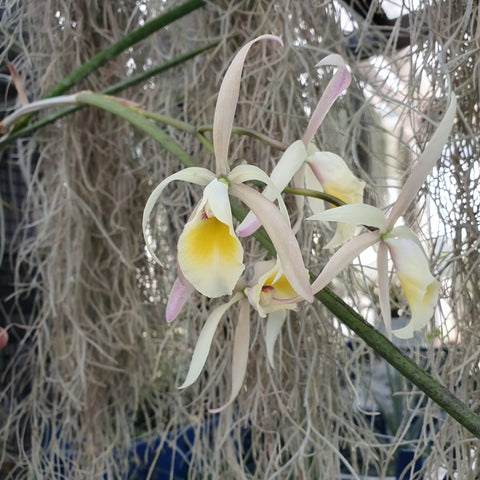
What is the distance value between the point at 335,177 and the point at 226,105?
12cm

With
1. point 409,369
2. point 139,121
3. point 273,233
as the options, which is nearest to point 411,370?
point 409,369

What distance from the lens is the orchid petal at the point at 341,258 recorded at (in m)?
0.27

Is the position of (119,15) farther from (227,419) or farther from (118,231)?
(227,419)

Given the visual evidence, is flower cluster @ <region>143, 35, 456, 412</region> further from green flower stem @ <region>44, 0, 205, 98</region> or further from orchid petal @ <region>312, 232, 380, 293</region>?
green flower stem @ <region>44, 0, 205, 98</region>

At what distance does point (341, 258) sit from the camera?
0.93 ft

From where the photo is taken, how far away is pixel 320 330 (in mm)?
641

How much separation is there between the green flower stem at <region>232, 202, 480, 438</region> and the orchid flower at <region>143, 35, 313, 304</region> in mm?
48

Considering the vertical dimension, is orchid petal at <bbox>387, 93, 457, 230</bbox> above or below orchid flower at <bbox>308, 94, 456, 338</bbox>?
above

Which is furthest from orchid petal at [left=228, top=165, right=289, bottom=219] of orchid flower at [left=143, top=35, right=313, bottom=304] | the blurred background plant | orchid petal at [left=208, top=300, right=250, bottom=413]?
the blurred background plant

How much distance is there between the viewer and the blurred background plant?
526mm

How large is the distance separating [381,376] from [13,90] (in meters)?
0.90

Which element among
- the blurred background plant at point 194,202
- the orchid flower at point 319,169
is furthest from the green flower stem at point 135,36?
the orchid flower at point 319,169

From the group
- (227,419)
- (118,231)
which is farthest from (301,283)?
(118,231)

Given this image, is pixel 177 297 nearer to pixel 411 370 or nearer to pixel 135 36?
pixel 411 370
